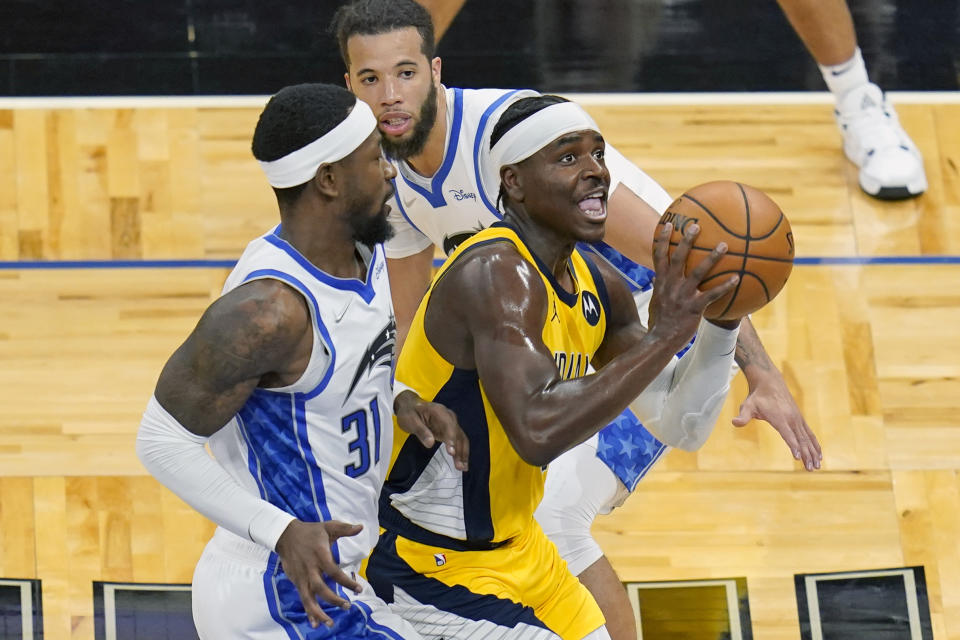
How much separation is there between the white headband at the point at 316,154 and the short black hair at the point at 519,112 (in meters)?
0.41

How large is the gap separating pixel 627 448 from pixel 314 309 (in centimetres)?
152

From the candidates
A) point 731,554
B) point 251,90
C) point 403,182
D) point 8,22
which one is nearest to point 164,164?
point 251,90

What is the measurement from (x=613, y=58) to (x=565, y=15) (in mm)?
407

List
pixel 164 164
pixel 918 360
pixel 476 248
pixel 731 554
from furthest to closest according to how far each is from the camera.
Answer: pixel 164 164, pixel 918 360, pixel 731 554, pixel 476 248

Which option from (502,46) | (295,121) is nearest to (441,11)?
(502,46)

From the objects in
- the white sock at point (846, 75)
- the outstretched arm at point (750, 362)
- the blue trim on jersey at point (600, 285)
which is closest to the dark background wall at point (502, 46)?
the white sock at point (846, 75)

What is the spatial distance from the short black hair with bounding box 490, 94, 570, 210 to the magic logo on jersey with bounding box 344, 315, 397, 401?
461mm

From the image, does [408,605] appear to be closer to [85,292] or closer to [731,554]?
[731,554]

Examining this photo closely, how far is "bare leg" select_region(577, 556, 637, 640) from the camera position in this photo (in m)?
4.40

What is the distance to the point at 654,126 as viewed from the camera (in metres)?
6.66

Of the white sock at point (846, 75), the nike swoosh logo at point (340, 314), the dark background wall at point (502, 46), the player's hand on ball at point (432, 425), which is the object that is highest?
the dark background wall at point (502, 46)

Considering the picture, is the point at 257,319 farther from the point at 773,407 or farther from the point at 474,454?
the point at 773,407

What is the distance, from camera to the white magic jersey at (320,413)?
3.27 m

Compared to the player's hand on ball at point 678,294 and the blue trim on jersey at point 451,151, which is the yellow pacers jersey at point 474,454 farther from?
the blue trim on jersey at point 451,151
